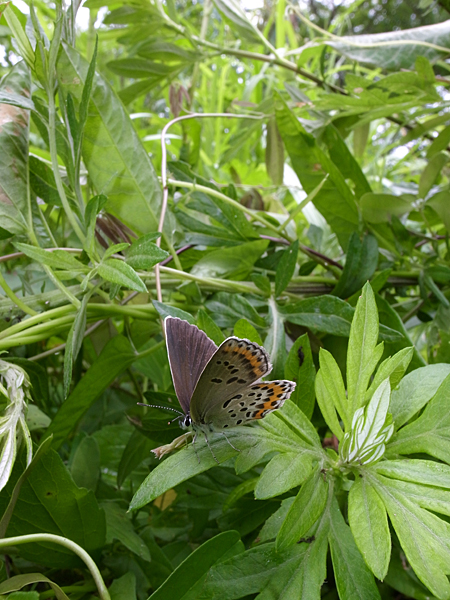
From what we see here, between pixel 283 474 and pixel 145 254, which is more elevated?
pixel 145 254

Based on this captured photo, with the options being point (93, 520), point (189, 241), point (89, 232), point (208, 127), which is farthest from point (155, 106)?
point (93, 520)

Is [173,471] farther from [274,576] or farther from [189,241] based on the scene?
[189,241]

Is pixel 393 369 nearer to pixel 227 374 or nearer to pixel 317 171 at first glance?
pixel 227 374

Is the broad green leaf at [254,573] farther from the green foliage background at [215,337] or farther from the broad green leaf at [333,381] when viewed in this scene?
the broad green leaf at [333,381]

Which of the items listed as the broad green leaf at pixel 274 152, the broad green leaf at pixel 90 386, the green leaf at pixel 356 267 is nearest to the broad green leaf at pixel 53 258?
the broad green leaf at pixel 90 386

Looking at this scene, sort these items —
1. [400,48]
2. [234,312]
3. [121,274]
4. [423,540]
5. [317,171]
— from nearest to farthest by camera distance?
[423,540] < [121,274] < [234,312] < [317,171] < [400,48]

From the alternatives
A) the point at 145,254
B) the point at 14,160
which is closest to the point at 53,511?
the point at 145,254
